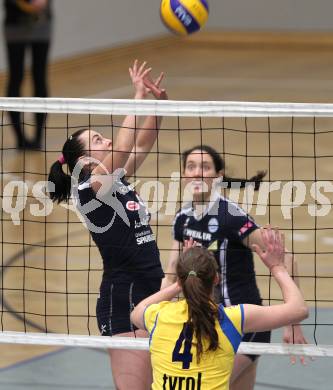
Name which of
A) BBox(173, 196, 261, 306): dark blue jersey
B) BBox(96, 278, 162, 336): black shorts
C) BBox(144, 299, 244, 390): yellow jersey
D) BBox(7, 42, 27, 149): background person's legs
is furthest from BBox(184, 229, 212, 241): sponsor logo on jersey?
BBox(7, 42, 27, 149): background person's legs

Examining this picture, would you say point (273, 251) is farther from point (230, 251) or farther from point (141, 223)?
point (141, 223)

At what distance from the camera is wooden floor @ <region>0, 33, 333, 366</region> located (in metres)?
6.27

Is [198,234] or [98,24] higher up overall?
[98,24]

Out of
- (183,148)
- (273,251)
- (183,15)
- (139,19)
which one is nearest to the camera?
(273,251)

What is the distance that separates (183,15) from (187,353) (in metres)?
2.86

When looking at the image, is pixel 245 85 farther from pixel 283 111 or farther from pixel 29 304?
pixel 283 111

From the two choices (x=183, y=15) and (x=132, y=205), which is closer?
(x=132, y=205)

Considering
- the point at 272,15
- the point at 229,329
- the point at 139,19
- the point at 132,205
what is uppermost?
the point at 272,15

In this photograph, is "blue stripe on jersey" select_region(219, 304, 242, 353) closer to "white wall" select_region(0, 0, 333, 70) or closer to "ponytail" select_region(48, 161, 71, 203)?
"ponytail" select_region(48, 161, 71, 203)

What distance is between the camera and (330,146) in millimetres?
9367

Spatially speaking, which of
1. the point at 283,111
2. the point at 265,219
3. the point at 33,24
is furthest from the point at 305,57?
the point at 283,111

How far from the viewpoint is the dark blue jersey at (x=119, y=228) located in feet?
14.0

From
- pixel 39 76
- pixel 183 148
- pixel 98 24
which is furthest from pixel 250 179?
pixel 98 24

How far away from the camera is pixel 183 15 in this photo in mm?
5711
